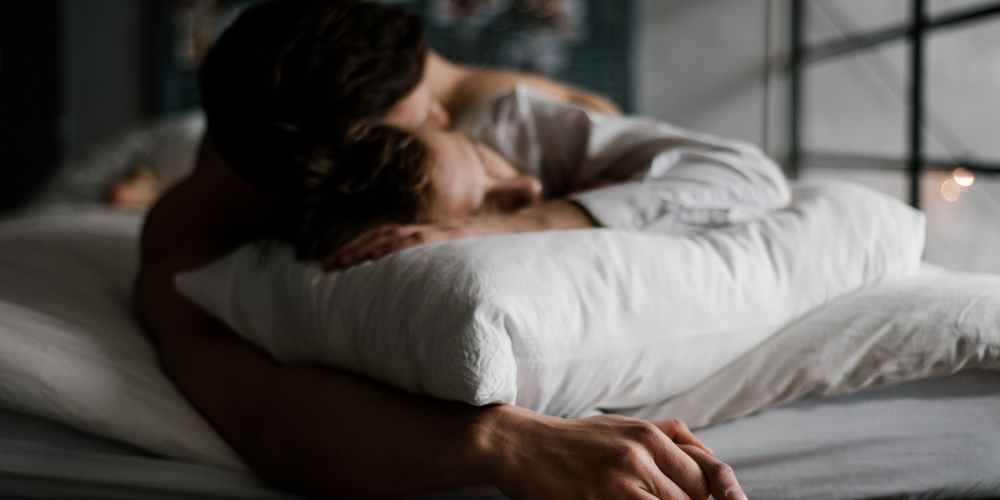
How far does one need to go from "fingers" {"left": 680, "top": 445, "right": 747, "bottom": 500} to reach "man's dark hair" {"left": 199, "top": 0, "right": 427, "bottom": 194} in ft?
A: 2.12

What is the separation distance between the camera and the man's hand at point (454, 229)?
65cm

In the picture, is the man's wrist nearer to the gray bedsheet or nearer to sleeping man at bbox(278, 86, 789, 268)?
the gray bedsheet

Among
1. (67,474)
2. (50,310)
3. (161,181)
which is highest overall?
(50,310)

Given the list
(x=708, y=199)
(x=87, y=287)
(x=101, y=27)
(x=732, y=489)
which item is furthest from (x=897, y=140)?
(x=101, y=27)

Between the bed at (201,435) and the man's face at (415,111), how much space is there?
1.65 ft

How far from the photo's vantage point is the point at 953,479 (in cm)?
57

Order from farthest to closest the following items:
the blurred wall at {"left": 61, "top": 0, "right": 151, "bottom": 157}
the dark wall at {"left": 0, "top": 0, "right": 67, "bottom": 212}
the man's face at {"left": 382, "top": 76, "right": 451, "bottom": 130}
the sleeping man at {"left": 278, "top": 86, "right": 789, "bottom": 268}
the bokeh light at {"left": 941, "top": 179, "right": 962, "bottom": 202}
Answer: the blurred wall at {"left": 61, "top": 0, "right": 151, "bottom": 157} < the dark wall at {"left": 0, "top": 0, "right": 67, "bottom": 212} < the bokeh light at {"left": 941, "top": 179, "right": 962, "bottom": 202} < the man's face at {"left": 382, "top": 76, "right": 451, "bottom": 130} < the sleeping man at {"left": 278, "top": 86, "right": 789, "bottom": 268}

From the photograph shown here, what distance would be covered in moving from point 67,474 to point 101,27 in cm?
376

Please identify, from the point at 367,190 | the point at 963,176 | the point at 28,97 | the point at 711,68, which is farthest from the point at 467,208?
the point at 28,97

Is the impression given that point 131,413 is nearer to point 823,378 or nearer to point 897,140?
point 823,378

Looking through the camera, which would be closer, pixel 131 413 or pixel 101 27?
pixel 131 413

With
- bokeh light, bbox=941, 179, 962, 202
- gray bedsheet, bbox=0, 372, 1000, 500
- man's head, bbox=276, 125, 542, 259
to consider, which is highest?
man's head, bbox=276, 125, 542, 259

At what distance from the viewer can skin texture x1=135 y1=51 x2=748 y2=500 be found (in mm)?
472

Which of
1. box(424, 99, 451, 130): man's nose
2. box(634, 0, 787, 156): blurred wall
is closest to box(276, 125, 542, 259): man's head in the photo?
box(424, 99, 451, 130): man's nose
